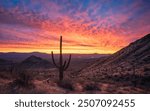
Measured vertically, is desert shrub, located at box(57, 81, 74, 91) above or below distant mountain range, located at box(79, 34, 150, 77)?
below

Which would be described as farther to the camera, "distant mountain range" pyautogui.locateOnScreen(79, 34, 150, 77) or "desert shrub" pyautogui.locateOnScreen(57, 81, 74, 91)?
"distant mountain range" pyautogui.locateOnScreen(79, 34, 150, 77)

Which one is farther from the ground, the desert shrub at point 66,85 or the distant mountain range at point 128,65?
the distant mountain range at point 128,65

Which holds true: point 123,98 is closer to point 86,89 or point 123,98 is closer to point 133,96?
point 133,96

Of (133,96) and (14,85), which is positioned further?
(14,85)

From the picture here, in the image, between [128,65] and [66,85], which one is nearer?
[66,85]

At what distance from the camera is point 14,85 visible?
1116 centimetres

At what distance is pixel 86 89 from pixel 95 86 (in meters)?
0.72

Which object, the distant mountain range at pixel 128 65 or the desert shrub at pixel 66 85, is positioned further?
the distant mountain range at pixel 128 65

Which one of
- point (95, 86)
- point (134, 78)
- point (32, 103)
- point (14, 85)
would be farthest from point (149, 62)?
point (32, 103)

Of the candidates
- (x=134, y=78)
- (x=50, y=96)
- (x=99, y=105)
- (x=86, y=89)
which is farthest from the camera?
(x=134, y=78)

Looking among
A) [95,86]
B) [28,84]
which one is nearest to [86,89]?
[95,86]

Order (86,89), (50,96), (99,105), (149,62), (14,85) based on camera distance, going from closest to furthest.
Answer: (99,105) → (50,96) → (14,85) → (86,89) → (149,62)

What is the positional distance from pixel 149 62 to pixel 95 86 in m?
16.5

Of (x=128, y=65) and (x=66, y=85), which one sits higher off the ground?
(x=128, y=65)
